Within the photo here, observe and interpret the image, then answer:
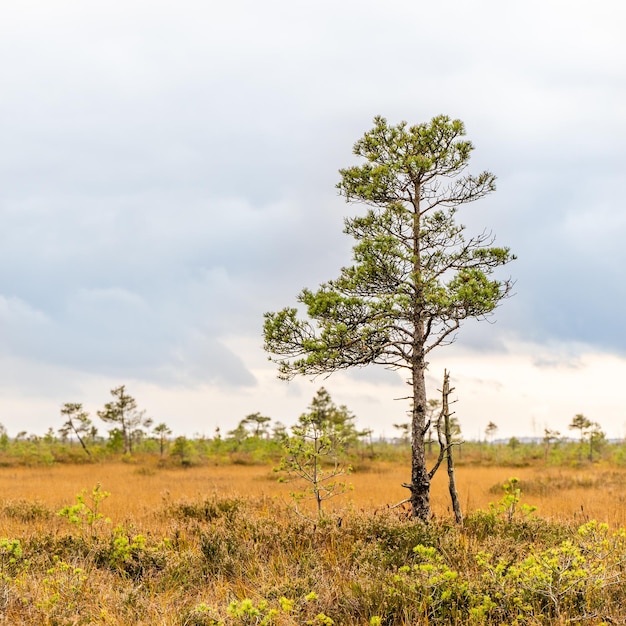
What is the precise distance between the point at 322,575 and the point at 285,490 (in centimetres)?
1387

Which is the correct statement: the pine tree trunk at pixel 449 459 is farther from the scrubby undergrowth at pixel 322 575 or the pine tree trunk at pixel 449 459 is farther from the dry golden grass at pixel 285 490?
the dry golden grass at pixel 285 490

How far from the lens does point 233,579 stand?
6.69 metres

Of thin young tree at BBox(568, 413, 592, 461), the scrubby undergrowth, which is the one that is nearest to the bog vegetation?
the scrubby undergrowth

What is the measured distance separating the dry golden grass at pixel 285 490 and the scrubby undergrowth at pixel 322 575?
2444mm

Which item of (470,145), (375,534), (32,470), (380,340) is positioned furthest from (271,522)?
(32,470)

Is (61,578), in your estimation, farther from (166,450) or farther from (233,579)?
(166,450)

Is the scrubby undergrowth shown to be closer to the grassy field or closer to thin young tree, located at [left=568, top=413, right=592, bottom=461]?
the grassy field

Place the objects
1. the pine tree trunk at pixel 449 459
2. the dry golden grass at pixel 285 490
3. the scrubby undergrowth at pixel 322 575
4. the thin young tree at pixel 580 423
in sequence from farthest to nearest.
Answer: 1. the thin young tree at pixel 580 423
2. the dry golden grass at pixel 285 490
3. the pine tree trunk at pixel 449 459
4. the scrubby undergrowth at pixel 322 575

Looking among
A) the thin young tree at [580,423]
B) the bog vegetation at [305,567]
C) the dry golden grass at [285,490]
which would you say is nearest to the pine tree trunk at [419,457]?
the bog vegetation at [305,567]

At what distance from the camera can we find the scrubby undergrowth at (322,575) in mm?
5168

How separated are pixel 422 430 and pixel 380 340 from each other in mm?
1827

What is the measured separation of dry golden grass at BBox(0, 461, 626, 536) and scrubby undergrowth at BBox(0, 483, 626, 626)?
244 centimetres

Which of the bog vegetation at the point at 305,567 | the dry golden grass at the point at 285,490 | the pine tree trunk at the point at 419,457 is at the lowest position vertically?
the dry golden grass at the point at 285,490

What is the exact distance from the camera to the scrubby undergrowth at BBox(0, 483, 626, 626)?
517 centimetres
